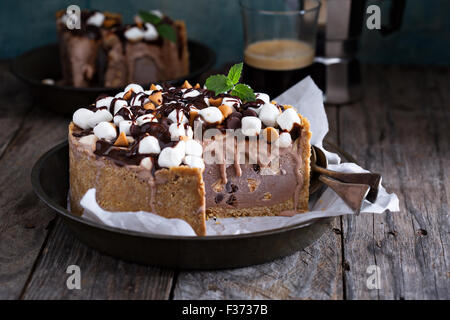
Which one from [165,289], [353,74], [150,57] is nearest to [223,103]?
[165,289]

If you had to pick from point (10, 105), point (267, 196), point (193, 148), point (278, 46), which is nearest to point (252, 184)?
point (267, 196)

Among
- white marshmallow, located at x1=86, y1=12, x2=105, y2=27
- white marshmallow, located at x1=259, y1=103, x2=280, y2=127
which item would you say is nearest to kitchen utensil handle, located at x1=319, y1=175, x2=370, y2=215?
white marshmallow, located at x1=259, y1=103, x2=280, y2=127

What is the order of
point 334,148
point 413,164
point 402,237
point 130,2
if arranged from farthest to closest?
point 130,2, point 413,164, point 334,148, point 402,237

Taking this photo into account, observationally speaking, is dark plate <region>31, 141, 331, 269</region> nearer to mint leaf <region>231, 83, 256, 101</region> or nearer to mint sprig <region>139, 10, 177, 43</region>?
mint leaf <region>231, 83, 256, 101</region>

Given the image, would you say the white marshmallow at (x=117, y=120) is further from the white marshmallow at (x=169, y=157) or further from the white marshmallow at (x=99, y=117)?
the white marshmallow at (x=169, y=157)

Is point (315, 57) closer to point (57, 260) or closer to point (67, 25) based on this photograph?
point (67, 25)

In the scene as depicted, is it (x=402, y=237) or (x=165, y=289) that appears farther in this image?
(x=402, y=237)
